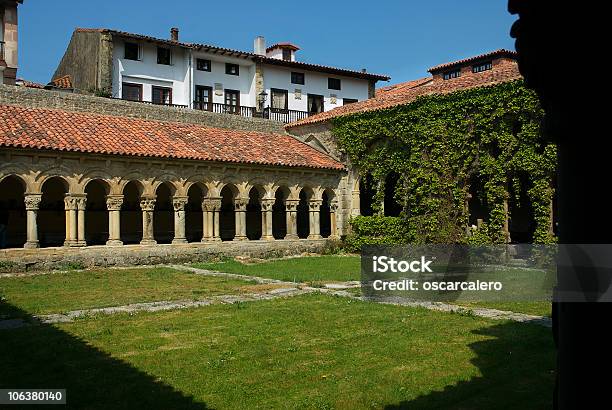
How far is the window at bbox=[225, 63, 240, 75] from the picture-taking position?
35.1m

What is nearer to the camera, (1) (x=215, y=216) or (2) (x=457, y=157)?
(2) (x=457, y=157)

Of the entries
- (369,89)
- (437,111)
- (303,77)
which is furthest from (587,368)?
(369,89)

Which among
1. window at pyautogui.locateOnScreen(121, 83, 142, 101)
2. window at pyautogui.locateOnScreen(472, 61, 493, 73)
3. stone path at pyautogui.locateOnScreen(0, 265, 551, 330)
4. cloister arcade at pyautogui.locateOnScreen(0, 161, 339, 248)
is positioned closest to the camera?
stone path at pyautogui.locateOnScreen(0, 265, 551, 330)

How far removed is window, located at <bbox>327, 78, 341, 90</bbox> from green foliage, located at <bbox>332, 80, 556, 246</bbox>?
1462 cm

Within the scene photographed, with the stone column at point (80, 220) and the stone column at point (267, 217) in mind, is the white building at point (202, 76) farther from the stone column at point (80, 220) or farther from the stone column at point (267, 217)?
the stone column at point (80, 220)

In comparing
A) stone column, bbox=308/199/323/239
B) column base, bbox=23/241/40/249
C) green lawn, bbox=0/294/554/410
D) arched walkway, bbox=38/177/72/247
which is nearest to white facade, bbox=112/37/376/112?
arched walkway, bbox=38/177/72/247

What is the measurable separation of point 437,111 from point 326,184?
6.70m

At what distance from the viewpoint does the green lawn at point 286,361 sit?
223 inches

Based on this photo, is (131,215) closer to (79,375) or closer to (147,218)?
(147,218)

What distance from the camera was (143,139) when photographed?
21234mm

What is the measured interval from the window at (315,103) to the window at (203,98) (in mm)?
7109

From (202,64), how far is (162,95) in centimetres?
333

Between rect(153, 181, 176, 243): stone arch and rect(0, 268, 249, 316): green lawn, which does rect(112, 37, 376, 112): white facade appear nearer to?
rect(153, 181, 176, 243): stone arch

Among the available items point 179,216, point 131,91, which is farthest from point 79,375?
point 131,91
